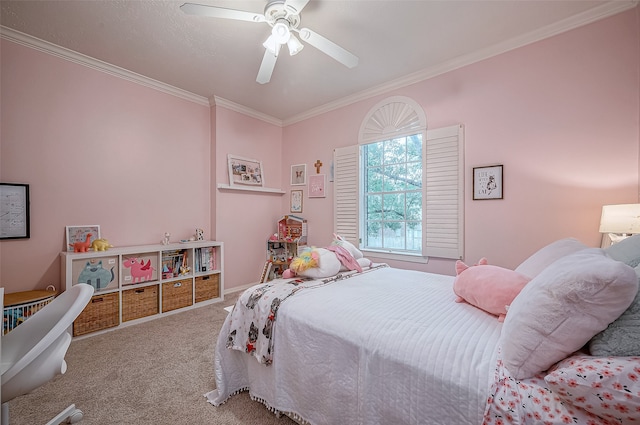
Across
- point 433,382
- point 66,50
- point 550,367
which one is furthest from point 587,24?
point 66,50

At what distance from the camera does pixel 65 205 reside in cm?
254

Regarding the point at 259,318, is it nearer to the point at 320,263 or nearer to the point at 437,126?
the point at 320,263

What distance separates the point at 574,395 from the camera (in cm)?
68

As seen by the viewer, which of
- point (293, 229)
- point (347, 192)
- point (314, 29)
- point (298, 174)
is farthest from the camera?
point (298, 174)

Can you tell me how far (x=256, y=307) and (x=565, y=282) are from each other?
140 centimetres

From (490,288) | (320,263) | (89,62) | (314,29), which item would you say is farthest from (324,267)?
(89,62)

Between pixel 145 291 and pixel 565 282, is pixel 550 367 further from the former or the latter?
pixel 145 291

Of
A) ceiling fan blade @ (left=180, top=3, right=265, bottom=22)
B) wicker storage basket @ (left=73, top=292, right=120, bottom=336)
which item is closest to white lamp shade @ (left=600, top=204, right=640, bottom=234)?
ceiling fan blade @ (left=180, top=3, right=265, bottom=22)

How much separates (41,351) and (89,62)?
2.88 metres

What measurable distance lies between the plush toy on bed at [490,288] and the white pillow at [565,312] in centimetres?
39

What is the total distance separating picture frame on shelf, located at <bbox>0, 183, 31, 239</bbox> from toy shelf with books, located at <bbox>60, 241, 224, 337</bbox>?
36 cm

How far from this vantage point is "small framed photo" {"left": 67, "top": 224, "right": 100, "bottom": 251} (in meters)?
2.55

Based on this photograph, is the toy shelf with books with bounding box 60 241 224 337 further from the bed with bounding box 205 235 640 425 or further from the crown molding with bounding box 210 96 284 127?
the crown molding with bounding box 210 96 284 127

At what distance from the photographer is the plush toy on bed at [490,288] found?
1.21 meters
